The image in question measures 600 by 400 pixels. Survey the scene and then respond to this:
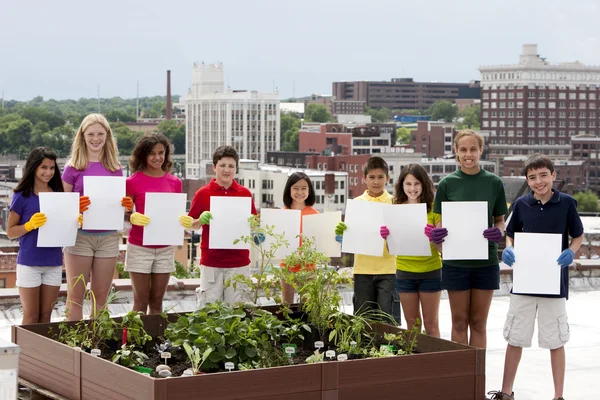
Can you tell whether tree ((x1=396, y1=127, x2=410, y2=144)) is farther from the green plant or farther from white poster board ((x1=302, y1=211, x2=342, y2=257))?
the green plant

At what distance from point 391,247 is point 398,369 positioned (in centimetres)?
111

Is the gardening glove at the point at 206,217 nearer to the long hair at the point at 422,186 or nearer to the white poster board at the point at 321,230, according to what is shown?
the white poster board at the point at 321,230

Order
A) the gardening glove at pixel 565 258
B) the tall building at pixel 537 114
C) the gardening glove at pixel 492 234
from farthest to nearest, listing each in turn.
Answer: the tall building at pixel 537 114 < the gardening glove at pixel 492 234 < the gardening glove at pixel 565 258

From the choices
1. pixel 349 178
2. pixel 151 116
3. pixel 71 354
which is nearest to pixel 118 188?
pixel 71 354

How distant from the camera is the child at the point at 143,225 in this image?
5.81m

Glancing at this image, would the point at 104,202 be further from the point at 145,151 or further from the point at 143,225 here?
the point at 145,151

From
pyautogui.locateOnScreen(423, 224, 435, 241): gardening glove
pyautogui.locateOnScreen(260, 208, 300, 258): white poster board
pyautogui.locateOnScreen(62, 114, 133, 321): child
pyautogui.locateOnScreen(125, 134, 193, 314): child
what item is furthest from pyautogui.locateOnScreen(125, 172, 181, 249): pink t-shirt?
pyautogui.locateOnScreen(423, 224, 435, 241): gardening glove

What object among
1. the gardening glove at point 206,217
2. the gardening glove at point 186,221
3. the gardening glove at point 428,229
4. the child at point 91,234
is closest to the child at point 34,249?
the child at point 91,234

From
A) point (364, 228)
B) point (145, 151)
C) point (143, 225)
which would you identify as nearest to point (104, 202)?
point (143, 225)

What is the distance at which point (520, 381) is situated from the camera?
18.7 feet

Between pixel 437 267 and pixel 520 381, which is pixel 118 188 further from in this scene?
pixel 520 381

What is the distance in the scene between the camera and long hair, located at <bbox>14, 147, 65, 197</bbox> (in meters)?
5.54

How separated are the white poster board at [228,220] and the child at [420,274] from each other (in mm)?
842

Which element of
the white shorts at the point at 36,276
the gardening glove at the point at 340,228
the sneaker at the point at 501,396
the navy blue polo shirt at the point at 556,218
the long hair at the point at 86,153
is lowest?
the sneaker at the point at 501,396
